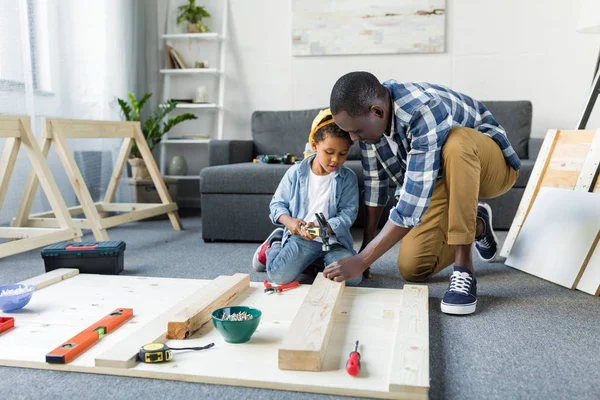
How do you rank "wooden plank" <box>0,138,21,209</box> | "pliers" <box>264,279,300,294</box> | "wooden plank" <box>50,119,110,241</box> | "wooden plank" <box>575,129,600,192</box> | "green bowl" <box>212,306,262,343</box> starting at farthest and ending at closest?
"wooden plank" <box>50,119,110,241</box> < "wooden plank" <box>0,138,21,209</box> < "wooden plank" <box>575,129,600,192</box> < "pliers" <box>264,279,300,294</box> < "green bowl" <box>212,306,262,343</box>

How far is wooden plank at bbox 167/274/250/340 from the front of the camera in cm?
149

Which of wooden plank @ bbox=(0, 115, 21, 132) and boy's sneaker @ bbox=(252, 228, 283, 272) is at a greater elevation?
wooden plank @ bbox=(0, 115, 21, 132)

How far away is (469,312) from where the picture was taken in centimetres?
177

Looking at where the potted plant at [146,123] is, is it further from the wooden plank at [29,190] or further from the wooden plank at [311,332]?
the wooden plank at [311,332]

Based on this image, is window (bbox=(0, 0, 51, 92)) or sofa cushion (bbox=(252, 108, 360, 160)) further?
sofa cushion (bbox=(252, 108, 360, 160))

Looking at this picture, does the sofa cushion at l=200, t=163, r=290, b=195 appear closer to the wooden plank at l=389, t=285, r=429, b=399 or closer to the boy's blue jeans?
the boy's blue jeans

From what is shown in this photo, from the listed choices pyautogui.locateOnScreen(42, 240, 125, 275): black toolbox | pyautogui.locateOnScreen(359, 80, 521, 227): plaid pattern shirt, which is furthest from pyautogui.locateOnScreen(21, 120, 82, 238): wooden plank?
pyautogui.locateOnScreen(359, 80, 521, 227): plaid pattern shirt

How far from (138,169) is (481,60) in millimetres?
2437

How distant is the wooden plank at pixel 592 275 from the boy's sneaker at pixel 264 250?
1.10m

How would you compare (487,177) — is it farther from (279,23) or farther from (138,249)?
(279,23)

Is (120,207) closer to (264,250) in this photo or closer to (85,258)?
(85,258)

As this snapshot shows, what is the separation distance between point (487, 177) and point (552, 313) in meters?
0.51

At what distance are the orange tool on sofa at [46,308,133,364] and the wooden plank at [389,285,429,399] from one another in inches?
29.2

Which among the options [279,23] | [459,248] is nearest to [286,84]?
[279,23]
